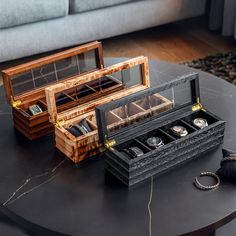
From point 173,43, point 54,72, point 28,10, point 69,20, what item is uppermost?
point 54,72

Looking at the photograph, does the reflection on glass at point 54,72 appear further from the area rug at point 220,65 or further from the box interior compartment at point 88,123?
the area rug at point 220,65

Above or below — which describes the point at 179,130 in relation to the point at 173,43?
above

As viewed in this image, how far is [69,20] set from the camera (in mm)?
2605

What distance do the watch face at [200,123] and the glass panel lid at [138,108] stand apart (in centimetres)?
5

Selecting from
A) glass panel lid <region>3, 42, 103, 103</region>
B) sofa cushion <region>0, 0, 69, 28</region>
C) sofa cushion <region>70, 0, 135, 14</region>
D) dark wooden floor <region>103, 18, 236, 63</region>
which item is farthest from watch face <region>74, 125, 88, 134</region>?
dark wooden floor <region>103, 18, 236, 63</region>

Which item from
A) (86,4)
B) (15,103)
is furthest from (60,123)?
(86,4)

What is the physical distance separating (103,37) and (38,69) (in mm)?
1225

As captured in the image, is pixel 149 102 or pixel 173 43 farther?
pixel 173 43

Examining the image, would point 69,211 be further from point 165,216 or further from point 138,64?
point 138,64

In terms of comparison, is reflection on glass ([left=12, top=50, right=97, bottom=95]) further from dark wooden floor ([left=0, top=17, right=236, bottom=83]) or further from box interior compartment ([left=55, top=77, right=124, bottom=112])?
dark wooden floor ([left=0, top=17, right=236, bottom=83])

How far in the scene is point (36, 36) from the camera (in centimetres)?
254

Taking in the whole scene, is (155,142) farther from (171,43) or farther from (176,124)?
(171,43)

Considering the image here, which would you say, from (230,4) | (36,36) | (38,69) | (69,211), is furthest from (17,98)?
(230,4)

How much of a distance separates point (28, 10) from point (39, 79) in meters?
0.91
